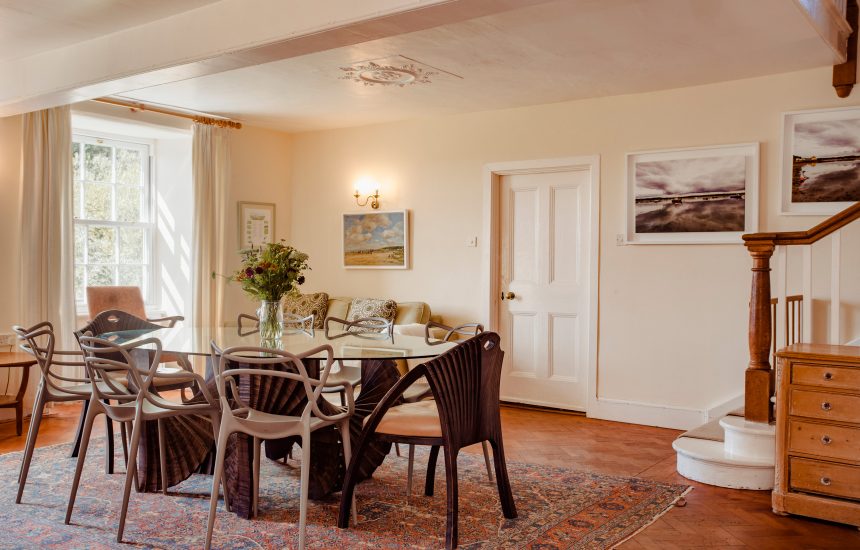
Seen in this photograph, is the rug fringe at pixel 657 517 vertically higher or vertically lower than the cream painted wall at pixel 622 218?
lower

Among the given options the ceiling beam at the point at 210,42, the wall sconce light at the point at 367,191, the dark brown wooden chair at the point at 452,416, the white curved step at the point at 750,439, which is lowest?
the white curved step at the point at 750,439

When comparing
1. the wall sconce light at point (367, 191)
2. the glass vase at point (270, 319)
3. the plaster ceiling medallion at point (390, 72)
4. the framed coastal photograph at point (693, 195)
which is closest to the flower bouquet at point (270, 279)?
the glass vase at point (270, 319)

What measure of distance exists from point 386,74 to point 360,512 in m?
3.13

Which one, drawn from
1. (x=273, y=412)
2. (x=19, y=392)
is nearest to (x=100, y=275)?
(x=19, y=392)

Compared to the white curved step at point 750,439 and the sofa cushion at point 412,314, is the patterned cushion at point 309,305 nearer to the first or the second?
the sofa cushion at point 412,314

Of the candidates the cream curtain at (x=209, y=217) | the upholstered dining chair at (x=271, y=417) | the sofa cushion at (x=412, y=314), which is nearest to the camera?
the upholstered dining chair at (x=271, y=417)

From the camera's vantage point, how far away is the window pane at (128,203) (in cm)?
703

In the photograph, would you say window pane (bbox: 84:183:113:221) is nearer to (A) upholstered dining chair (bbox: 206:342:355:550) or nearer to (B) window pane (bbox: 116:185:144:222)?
(B) window pane (bbox: 116:185:144:222)

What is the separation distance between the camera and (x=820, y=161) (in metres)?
5.03

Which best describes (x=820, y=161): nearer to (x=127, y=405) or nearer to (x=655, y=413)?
(x=655, y=413)

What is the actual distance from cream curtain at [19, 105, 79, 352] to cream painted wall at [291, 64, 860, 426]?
8.55ft

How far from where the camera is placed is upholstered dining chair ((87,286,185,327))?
6.07 m

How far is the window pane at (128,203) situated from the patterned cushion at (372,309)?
227cm

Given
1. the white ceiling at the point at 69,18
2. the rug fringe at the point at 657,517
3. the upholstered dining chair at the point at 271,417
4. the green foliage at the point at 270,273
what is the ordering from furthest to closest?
the green foliage at the point at 270,273
the white ceiling at the point at 69,18
the rug fringe at the point at 657,517
the upholstered dining chair at the point at 271,417
